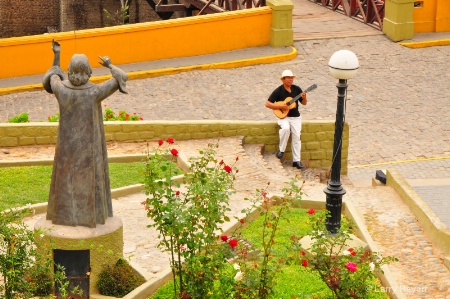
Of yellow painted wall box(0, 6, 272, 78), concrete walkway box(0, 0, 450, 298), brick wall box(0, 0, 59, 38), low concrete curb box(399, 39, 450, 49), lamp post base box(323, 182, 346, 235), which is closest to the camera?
lamp post base box(323, 182, 346, 235)

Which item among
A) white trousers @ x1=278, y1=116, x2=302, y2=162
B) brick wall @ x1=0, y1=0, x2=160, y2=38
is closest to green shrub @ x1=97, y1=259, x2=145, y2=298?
white trousers @ x1=278, y1=116, x2=302, y2=162

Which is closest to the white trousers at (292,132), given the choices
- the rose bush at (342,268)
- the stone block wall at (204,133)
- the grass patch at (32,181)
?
the stone block wall at (204,133)

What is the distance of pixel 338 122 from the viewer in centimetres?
1179

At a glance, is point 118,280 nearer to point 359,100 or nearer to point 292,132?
point 292,132

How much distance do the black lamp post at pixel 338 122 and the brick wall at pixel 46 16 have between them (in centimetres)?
2425

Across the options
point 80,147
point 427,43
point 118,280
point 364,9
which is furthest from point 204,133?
point 364,9

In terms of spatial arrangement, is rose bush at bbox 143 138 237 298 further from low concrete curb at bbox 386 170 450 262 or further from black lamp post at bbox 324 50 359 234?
low concrete curb at bbox 386 170 450 262

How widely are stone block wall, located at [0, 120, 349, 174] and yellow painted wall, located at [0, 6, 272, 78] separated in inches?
197

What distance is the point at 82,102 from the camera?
9656 millimetres

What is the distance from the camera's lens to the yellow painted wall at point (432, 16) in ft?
75.3

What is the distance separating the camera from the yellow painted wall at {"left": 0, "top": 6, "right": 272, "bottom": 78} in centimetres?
2027

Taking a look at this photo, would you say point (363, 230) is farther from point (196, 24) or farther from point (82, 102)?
point (196, 24)

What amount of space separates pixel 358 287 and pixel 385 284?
1346mm

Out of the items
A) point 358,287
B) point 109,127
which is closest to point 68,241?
point 358,287
